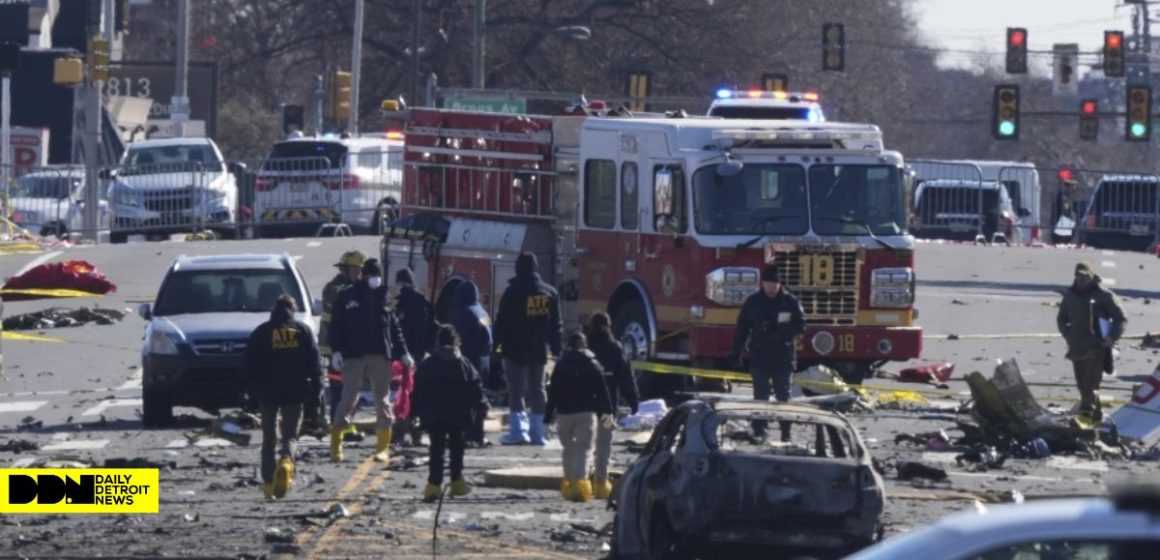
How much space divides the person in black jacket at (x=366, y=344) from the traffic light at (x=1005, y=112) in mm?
35806

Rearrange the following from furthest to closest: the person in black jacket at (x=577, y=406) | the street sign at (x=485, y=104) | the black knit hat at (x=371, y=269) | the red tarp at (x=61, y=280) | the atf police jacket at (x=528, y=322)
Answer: the street sign at (x=485, y=104) → the red tarp at (x=61, y=280) → the atf police jacket at (x=528, y=322) → the black knit hat at (x=371, y=269) → the person in black jacket at (x=577, y=406)

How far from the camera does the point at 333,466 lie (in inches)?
692

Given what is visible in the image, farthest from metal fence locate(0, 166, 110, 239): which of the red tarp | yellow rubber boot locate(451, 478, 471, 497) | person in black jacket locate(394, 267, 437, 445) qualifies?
yellow rubber boot locate(451, 478, 471, 497)

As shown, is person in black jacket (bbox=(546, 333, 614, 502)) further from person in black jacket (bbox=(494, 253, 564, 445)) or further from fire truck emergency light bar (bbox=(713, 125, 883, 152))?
fire truck emergency light bar (bbox=(713, 125, 883, 152))

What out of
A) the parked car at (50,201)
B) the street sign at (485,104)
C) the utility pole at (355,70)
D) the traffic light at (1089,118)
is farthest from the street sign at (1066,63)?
the parked car at (50,201)

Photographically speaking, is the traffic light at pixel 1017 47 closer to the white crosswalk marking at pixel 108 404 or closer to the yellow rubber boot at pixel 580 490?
the white crosswalk marking at pixel 108 404

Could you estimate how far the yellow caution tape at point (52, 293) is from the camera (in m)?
31.2

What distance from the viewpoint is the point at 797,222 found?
21109 millimetres

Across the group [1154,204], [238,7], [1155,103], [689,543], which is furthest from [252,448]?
[1155,103]

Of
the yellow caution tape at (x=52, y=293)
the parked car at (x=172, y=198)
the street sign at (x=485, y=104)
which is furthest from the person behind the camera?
the parked car at (x=172, y=198)

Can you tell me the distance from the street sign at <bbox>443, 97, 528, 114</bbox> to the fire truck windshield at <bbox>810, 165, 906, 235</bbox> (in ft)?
48.4

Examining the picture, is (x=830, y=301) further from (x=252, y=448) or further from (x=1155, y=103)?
(x=1155, y=103)

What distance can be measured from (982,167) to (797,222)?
27300 mm

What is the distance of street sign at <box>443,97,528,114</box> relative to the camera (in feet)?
120
